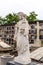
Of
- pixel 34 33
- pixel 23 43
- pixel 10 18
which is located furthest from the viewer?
pixel 10 18

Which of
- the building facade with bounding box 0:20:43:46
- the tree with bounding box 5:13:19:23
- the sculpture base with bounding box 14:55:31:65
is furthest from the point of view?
the tree with bounding box 5:13:19:23

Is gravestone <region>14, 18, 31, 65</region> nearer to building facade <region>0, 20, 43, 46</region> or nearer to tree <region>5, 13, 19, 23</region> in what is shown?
building facade <region>0, 20, 43, 46</region>

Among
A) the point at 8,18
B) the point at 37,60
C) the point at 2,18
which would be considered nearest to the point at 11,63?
the point at 37,60

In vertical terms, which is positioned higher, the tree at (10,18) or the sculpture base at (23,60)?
the tree at (10,18)

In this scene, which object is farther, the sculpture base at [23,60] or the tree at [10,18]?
the tree at [10,18]

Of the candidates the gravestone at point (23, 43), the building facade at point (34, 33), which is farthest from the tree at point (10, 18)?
the gravestone at point (23, 43)

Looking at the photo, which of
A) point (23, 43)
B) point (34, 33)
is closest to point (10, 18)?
point (34, 33)

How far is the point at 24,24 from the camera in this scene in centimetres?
477

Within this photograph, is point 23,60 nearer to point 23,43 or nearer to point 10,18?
point 23,43

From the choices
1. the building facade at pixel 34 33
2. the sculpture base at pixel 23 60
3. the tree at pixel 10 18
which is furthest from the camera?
the tree at pixel 10 18

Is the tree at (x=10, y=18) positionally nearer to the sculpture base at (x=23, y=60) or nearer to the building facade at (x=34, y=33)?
the building facade at (x=34, y=33)

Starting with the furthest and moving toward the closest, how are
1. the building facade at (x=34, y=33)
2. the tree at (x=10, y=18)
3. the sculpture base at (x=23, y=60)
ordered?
the tree at (x=10, y=18) < the building facade at (x=34, y=33) < the sculpture base at (x=23, y=60)

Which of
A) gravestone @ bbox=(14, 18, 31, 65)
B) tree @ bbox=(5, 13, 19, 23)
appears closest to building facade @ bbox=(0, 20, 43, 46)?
gravestone @ bbox=(14, 18, 31, 65)

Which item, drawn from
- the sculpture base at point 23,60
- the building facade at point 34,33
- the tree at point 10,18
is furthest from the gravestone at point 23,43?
the tree at point 10,18
